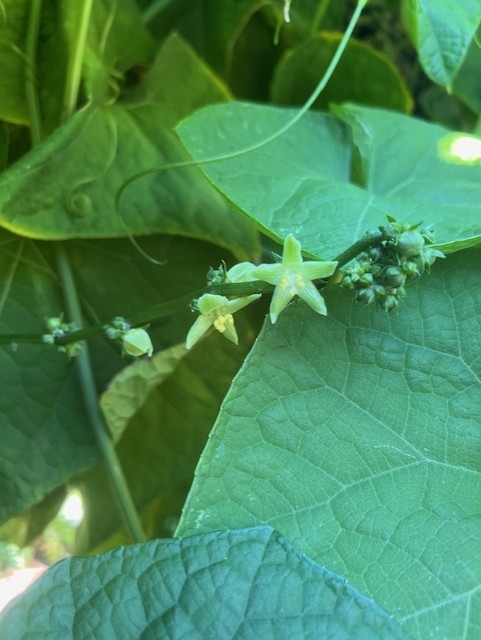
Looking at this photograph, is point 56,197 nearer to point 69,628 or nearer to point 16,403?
point 16,403

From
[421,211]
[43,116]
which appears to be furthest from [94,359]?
[421,211]

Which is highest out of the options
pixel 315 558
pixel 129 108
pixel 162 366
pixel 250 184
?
pixel 129 108

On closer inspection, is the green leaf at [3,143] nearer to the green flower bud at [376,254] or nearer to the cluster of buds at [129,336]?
the cluster of buds at [129,336]

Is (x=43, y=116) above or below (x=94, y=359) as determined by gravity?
above

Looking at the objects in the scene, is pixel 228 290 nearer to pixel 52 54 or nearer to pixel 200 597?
pixel 200 597

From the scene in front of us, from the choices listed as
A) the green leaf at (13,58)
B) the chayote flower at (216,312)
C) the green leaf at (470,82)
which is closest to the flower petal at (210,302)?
the chayote flower at (216,312)

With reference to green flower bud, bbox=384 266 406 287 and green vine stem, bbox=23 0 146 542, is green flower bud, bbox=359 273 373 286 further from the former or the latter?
green vine stem, bbox=23 0 146 542
